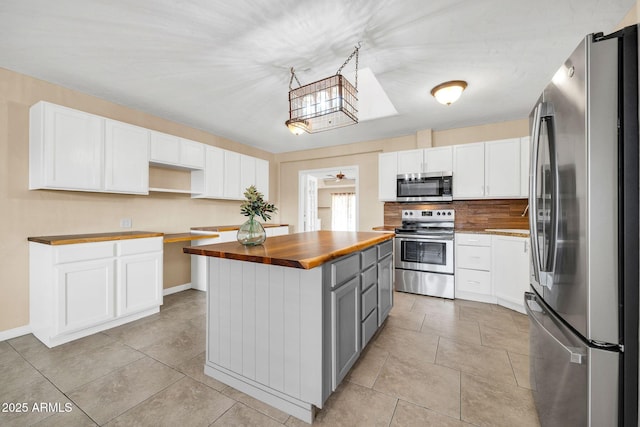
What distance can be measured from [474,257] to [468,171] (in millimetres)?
1220

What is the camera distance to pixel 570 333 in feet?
3.48

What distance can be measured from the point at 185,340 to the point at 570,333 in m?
2.73

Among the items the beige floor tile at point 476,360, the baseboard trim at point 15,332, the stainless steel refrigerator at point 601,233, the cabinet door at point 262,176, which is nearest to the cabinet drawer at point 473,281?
the beige floor tile at point 476,360

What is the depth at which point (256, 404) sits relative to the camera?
1606 millimetres

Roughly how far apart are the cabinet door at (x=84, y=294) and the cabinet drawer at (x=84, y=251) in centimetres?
5

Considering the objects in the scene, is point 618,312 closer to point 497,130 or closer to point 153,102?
point 497,130

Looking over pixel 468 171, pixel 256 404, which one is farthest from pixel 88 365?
pixel 468 171

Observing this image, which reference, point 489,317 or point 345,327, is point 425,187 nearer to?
point 489,317

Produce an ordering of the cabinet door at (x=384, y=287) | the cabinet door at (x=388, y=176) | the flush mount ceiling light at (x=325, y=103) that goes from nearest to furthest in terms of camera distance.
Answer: the flush mount ceiling light at (x=325, y=103), the cabinet door at (x=384, y=287), the cabinet door at (x=388, y=176)

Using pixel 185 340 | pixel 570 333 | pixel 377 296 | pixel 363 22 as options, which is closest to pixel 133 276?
pixel 185 340

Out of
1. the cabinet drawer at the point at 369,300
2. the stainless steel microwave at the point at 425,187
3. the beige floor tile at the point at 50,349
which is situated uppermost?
the stainless steel microwave at the point at 425,187

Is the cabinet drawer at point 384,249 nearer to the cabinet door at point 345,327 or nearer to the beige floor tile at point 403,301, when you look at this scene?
the cabinet door at point 345,327

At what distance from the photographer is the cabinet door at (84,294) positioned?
229 centimetres

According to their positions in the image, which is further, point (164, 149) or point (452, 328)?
point (164, 149)
